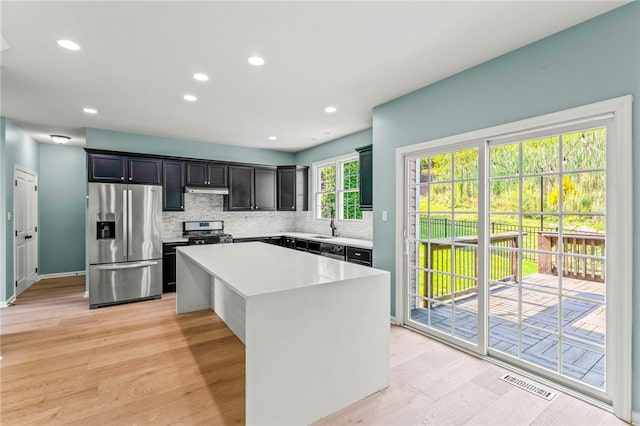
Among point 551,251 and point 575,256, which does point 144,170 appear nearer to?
point 551,251

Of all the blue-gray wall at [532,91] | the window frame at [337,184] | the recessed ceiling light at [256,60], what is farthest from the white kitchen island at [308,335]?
the window frame at [337,184]

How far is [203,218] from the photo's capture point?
19.7ft

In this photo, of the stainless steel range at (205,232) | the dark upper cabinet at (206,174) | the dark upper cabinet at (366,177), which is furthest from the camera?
the dark upper cabinet at (206,174)

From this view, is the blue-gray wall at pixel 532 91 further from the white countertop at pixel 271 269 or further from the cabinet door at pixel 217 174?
the cabinet door at pixel 217 174

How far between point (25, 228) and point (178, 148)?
9.29ft

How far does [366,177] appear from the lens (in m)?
4.32

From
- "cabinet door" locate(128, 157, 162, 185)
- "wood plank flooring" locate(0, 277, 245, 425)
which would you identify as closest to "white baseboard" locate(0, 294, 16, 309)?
"wood plank flooring" locate(0, 277, 245, 425)

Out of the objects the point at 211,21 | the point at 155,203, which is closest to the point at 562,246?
the point at 211,21

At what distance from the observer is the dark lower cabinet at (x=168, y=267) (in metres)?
5.05

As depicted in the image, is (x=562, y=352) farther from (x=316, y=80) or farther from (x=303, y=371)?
(x=316, y=80)

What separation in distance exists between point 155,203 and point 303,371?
12.9ft

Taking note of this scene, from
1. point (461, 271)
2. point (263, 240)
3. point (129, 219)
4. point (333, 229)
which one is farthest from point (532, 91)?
point (129, 219)

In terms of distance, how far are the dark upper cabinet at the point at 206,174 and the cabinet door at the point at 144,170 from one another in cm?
50

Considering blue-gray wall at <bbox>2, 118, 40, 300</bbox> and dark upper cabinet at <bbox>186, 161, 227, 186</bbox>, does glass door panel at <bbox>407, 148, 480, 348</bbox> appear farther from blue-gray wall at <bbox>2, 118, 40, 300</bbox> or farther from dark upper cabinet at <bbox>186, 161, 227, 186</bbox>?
blue-gray wall at <bbox>2, 118, 40, 300</bbox>
